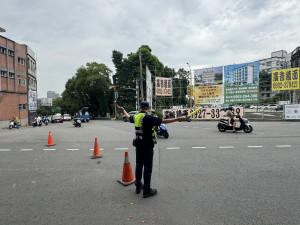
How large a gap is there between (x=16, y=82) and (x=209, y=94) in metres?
28.7

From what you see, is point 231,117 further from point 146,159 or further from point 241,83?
point 241,83

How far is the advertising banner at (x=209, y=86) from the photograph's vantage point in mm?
23703

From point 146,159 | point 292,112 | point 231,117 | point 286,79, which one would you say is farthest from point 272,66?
point 146,159

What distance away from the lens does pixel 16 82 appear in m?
31.5

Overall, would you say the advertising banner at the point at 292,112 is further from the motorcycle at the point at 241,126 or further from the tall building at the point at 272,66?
the motorcycle at the point at 241,126

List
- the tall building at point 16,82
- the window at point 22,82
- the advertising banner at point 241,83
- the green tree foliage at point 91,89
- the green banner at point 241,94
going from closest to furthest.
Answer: the advertising banner at point 241,83
the green banner at point 241,94
the tall building at point 16,82
the window at point 22,82
the green tree foliage at point 91,89

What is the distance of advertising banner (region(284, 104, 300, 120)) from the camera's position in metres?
20.2

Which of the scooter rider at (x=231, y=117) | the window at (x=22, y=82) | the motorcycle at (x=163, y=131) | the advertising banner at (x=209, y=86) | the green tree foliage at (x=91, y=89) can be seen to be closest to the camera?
the motorcycle at (x=163, y=131)

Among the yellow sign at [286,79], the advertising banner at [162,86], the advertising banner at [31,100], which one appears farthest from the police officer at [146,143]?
the advertising banner at [31,100]

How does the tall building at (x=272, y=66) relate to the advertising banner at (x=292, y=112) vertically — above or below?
above

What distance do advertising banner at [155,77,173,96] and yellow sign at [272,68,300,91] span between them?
11.9 m

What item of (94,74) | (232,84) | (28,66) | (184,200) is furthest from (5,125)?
(184,200)

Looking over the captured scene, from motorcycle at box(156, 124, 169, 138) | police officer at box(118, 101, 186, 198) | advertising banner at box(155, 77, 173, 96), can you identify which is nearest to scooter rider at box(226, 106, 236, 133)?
motorcycle at box(156, 124, 169, 138)

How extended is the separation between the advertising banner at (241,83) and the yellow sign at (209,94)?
73 centimetres
